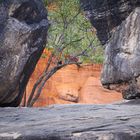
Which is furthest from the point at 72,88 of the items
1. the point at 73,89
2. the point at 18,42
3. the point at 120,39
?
the point at 18,42

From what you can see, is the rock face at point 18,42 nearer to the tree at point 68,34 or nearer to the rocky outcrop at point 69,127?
the rocky outcrop at point 69,127

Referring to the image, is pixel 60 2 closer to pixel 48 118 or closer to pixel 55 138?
pixel 48 118

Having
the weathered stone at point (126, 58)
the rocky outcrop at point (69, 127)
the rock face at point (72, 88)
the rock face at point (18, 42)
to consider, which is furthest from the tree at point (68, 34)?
the rocky outcrop at point (69, 127)

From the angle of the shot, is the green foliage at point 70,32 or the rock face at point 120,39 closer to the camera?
the rock face at point 120,39

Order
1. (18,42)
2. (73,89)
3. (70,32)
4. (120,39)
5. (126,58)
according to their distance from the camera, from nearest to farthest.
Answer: (18,42)
(126,58)
(120,39)
(70,32)
(73,89)

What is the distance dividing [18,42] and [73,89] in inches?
660

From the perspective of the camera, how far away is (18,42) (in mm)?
7773

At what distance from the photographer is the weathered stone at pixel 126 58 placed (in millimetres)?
10586

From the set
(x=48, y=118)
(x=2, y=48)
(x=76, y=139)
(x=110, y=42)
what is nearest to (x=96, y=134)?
(x=76, y=139)

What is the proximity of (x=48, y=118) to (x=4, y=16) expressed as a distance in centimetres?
242

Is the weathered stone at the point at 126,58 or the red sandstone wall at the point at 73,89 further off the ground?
the weathered stone at the point at 126,58

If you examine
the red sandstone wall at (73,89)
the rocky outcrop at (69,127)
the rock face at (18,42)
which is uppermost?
the rock face at (18,42)

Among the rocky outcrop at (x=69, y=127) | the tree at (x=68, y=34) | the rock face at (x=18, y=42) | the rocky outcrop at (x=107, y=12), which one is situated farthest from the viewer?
the tree at (x=68, y=34)

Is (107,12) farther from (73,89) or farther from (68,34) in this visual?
(73,89)
